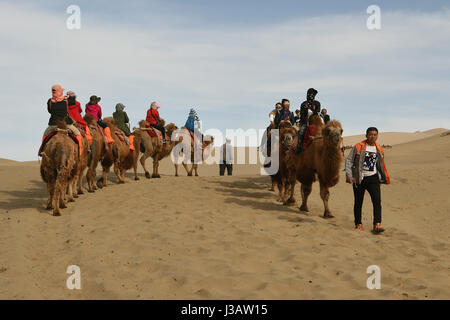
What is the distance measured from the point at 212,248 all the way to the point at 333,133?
403 centimetres

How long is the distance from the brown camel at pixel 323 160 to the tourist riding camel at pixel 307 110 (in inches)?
9.0

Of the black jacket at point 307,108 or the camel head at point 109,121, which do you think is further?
the camel head at point 109,121

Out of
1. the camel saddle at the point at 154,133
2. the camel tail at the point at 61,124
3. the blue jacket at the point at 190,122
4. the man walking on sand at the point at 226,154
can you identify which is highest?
the blue jacket at the point at 190,122

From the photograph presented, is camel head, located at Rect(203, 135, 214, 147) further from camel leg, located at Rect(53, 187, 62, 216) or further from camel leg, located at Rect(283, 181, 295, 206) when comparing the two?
camel leg, located at Rect(53, 187, 62, 216)

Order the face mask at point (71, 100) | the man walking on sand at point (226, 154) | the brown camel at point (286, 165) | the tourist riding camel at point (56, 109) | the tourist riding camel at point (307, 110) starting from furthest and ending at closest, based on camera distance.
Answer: the man walking on sand at point (226, 154) → the face mask at point (71, 100) → the brown camel at point (286, 165) → the tourist riding camel at point (307, 110) → the tourist riding camel at point (56, 109)

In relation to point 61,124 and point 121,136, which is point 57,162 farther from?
point 121,136

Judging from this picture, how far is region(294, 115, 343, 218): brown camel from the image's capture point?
32.6ft

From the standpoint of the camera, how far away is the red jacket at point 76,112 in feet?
43.9

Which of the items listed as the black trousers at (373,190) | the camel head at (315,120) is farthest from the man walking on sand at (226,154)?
the black trousers at (373,190)

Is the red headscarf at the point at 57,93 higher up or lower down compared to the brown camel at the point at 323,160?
higher up

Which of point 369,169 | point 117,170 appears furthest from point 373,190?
point 117,170

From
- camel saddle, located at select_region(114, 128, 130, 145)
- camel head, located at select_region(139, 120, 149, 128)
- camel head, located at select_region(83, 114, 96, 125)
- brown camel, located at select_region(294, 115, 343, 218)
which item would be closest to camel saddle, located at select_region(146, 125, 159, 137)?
camel head, located at select_region(139, 120, 149, 128)

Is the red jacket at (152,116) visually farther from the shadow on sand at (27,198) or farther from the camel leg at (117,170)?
the shadow on sand at (27,198)

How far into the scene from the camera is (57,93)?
11.4m
